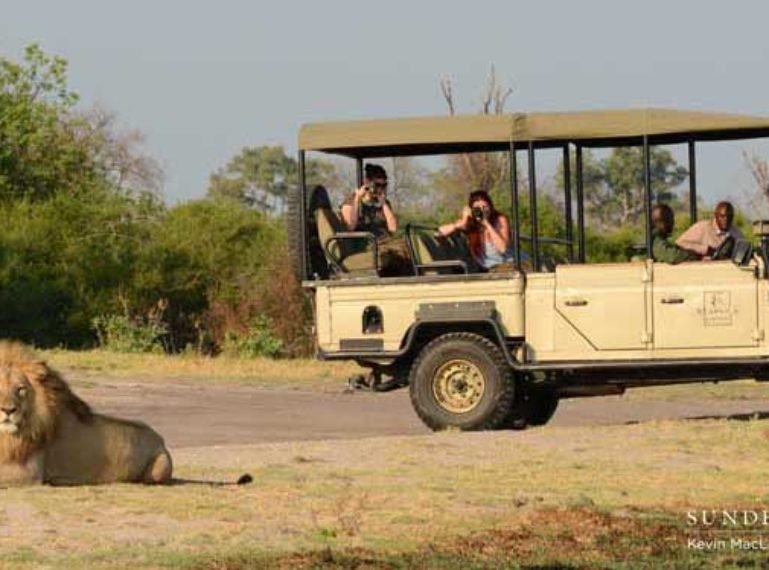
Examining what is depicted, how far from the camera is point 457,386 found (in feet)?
53.9

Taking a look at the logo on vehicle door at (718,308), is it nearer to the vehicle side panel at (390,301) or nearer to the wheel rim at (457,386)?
the vehicle side panel at (390,301)

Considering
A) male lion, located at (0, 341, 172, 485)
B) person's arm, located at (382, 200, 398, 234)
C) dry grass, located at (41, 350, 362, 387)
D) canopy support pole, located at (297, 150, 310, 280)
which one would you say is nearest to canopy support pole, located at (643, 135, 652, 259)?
person's arm, located at (382, 200, 398, 234)

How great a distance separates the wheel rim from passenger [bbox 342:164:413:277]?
31.9 inches

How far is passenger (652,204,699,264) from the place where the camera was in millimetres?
16109

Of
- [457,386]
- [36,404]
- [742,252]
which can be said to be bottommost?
[457,386]

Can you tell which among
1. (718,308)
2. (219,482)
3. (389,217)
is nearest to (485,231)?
(389,217)

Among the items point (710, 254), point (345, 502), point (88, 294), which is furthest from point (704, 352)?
point (88, 294)

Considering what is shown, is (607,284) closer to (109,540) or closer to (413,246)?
(413,246)

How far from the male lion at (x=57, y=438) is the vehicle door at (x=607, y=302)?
208 inches

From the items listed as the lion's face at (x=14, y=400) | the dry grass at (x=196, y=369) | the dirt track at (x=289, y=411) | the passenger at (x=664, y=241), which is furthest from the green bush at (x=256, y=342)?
the lion's face at (x=14, y=400)

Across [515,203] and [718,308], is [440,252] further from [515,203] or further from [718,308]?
[718,308]

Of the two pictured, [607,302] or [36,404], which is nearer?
[36,404]

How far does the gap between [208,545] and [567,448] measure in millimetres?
5471

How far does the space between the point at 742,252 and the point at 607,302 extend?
1.03 metres
